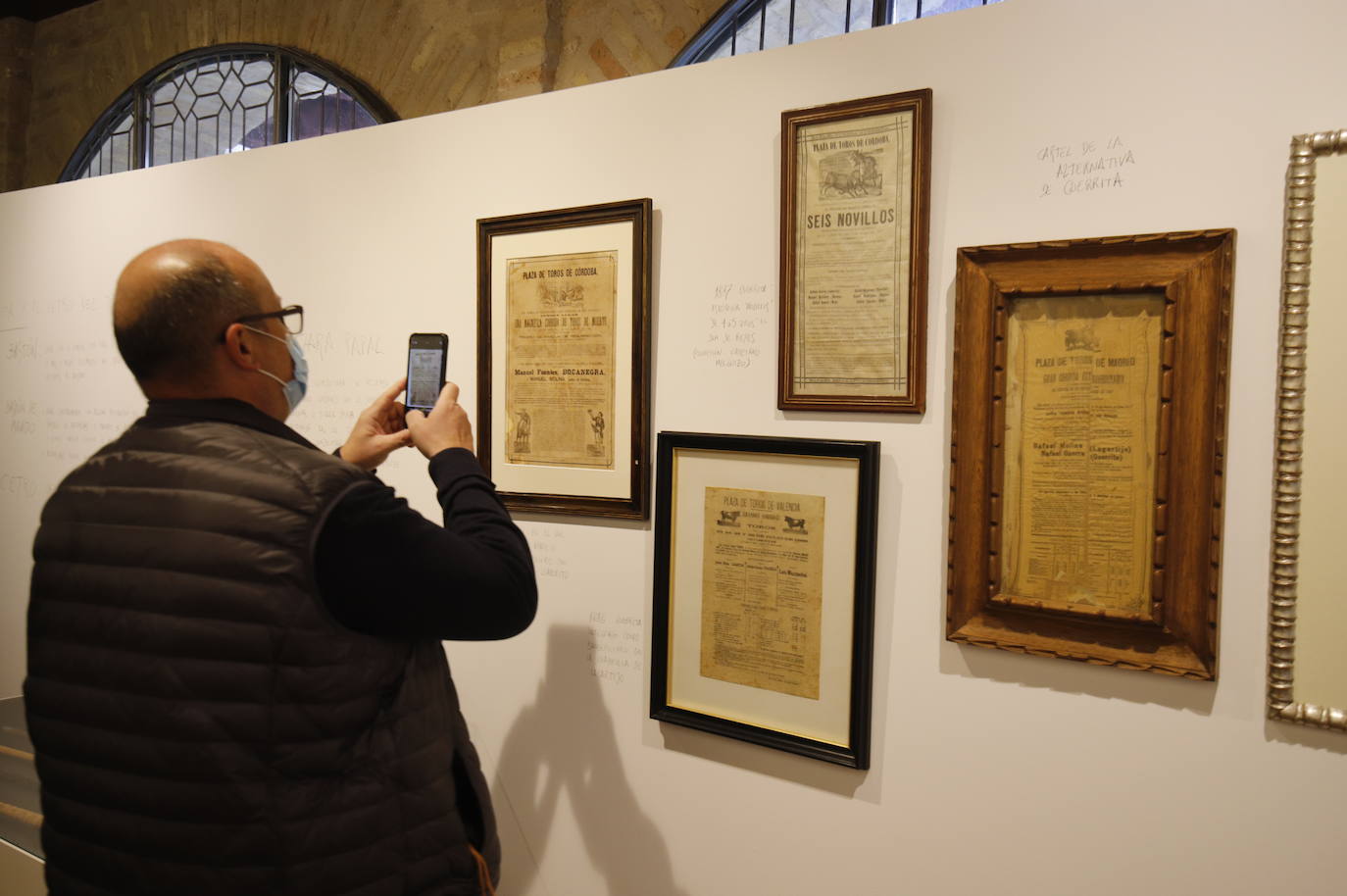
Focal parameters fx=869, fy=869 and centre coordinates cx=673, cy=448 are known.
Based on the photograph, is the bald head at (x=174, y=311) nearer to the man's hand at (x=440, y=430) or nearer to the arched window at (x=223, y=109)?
the man's hand at (x=440, y=430)

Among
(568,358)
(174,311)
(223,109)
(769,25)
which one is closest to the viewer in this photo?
(174,311)

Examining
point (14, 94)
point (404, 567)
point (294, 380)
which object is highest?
point (14, 94)

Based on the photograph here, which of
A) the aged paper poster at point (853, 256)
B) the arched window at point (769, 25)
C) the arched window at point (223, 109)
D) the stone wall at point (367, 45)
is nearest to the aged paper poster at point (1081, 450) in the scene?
the aged paper poster at point (853, 256)

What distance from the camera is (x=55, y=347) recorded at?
3270mm

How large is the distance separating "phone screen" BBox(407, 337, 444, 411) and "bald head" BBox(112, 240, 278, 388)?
0.62 m

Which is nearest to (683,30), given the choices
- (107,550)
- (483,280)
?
(483,280)


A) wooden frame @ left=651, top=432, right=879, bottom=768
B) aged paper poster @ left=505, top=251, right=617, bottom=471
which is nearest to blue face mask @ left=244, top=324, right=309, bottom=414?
aged paper poster @ left=505, top=251, right=617, bottom=471

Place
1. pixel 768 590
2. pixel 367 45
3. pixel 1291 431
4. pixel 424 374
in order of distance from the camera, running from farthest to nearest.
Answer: pixel 367 45, pixel 424 374, pixel 768 590, pixel 1291 431

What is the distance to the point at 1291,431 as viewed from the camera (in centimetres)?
136

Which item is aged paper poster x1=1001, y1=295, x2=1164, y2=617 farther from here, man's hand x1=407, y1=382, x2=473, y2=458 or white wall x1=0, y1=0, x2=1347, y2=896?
man's hand x1=407, y1=382, x2=473, y2=458

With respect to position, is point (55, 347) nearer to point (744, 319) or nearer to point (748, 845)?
point (744, 319)

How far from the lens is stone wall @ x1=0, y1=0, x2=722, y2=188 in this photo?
3.12 metres

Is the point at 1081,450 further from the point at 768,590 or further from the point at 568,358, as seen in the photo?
the point at 568,358

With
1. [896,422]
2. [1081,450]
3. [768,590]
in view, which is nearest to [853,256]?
[896,422]
